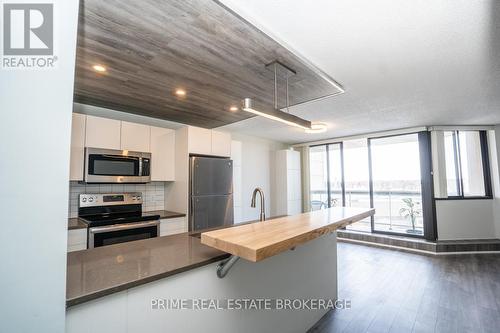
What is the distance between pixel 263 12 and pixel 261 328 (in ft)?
6.93

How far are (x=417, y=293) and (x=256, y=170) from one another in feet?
11.5

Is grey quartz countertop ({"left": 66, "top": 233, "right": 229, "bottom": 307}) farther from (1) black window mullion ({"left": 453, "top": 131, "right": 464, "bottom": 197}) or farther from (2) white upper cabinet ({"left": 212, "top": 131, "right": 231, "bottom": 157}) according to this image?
(1) black window mullion ({"left": 453, "top": 131, "right": 464, "bottom": 197})

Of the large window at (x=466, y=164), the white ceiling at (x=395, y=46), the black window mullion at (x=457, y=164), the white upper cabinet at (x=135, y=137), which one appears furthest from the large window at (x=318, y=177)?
the white upper cabinet at (x=135, y=137)

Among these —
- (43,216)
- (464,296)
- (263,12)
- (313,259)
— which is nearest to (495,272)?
(464,296)

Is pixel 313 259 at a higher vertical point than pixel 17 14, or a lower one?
lower

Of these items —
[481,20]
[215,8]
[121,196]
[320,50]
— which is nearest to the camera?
[215,8]

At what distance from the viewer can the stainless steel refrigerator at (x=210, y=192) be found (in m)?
3.43

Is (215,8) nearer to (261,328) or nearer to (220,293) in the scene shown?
(220,293)

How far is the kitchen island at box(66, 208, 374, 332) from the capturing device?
0.96m

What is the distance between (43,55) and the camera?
2.81ft

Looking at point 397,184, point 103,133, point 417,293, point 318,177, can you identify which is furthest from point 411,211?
point 103,133

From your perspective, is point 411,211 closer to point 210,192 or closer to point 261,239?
point 210,192

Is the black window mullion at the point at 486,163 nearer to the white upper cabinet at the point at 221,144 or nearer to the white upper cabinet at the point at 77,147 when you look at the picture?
the white upper cabinet at the point at 221,144

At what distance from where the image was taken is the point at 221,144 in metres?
3.97
